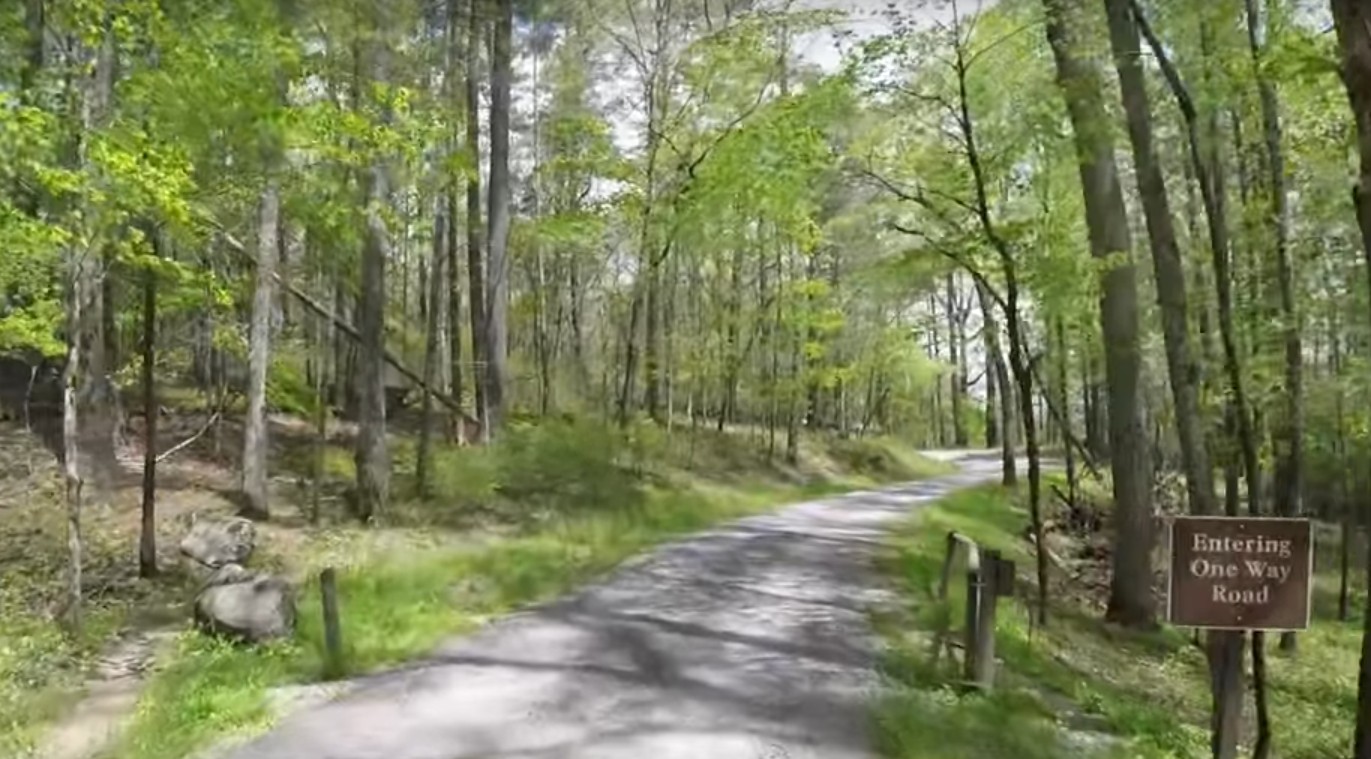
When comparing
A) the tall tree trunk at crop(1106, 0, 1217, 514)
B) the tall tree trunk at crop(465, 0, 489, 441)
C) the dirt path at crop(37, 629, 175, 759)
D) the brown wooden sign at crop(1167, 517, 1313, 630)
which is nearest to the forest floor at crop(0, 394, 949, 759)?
the dirt path at crop(37, 629, 175, 759)

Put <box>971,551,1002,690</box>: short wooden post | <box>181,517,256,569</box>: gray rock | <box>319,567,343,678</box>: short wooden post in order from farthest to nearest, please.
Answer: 1. <box>181,517,256,569</box>: gray rock
2. <box>319,567,343,678</box>: short wooden post
3. <box>971,551,1002,690</box>: short wooden post

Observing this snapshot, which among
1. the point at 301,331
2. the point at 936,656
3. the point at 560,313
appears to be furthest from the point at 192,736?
the point at 560,313

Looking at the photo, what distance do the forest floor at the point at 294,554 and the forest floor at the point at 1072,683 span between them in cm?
425

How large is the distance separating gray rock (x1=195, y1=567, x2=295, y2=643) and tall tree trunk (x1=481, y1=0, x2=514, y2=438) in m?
10.7

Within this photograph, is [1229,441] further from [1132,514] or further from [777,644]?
[777,644]

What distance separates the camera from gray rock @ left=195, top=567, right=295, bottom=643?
33.3 feet

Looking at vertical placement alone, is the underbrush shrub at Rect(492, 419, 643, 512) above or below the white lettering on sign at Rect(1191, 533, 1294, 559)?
below

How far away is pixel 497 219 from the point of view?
21.8 metres

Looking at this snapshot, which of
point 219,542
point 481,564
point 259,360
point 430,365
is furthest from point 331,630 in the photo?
point 430,365

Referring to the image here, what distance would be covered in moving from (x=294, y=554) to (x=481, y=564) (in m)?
2.51

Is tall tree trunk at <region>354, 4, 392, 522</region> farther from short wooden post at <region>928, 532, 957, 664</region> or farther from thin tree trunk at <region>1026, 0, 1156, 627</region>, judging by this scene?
thin tree trunk at <region>1026, 0, 1156, 627</region>

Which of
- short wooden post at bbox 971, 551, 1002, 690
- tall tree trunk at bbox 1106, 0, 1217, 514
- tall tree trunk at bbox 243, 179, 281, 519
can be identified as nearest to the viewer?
short wooden post at bbox 971, 551, 1002, 690

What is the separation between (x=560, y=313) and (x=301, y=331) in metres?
12.3

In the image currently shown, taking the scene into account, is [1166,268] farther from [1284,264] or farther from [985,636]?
[985,636]
